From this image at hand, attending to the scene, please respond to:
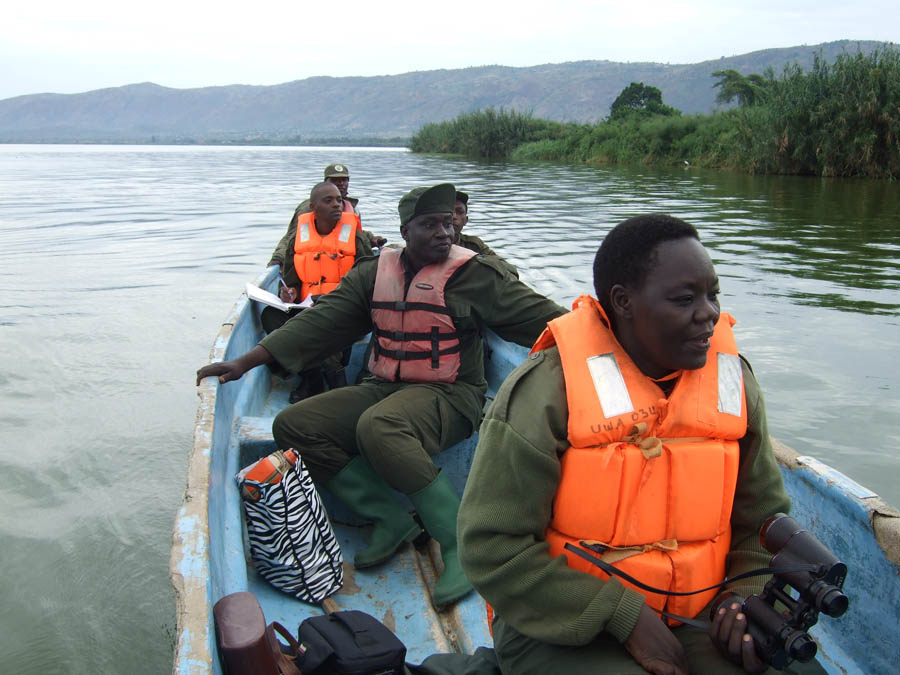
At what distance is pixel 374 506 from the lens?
9.80 feet

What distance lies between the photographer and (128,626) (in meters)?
3.43

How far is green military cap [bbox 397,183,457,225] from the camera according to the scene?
10.1ft

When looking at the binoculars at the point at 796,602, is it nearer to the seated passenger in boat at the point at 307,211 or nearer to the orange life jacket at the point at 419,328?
the orange life jacket at the point at 419,328

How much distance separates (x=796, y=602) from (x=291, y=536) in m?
1.66

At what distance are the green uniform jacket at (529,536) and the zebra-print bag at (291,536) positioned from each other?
3.69 ft

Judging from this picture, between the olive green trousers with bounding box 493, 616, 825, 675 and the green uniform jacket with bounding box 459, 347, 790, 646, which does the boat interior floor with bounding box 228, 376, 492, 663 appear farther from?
the green uniform jacket with bounding box 459, 347, 790, 646

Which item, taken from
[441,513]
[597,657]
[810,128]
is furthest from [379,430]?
[810,128]

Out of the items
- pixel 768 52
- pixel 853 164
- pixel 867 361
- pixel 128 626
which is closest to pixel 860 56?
pixel 853 164

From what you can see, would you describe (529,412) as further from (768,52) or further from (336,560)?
(768,52)

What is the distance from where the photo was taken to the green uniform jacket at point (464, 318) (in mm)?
3127

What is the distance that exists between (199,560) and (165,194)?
21986mm

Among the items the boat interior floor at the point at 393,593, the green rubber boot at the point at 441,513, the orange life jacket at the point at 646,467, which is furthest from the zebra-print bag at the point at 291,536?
the orange life jacket at the point at 646,467

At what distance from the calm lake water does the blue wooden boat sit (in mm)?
964

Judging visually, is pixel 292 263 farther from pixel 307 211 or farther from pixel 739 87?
Answer: pixel 739 87
